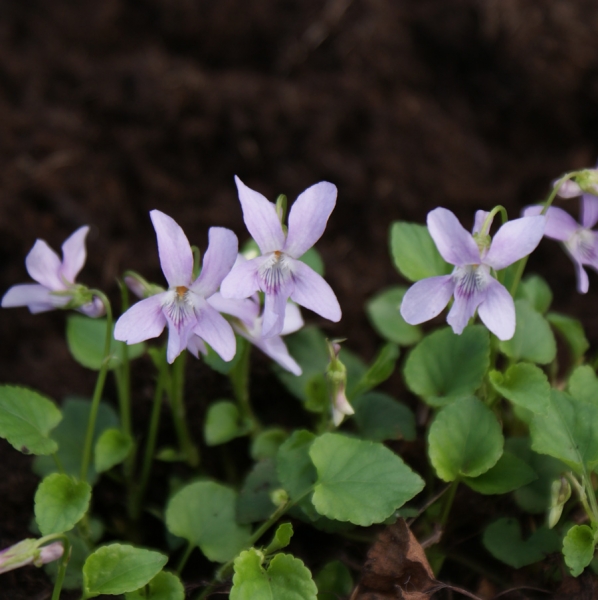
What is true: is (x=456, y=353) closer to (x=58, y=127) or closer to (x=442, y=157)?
(x=442, y=157)

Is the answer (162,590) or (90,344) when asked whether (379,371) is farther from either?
(90,344)

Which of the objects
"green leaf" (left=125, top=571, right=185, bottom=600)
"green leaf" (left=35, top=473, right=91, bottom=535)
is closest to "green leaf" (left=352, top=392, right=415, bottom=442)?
"green leaf" (left=125, top=571, right=185, bottom=600)

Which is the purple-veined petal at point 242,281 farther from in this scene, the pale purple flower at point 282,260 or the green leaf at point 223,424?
the green leaf at point 223,424

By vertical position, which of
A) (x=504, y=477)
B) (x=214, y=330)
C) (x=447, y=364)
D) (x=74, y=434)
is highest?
(x=214, y=330)

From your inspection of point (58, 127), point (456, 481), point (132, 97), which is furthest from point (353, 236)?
point (456, 481)

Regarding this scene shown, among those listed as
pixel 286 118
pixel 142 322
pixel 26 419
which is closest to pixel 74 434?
pixel 26 419

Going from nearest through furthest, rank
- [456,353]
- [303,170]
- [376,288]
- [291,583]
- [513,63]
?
[291,583] < [456,353] < [376,288] < [303,170] < [513,63]

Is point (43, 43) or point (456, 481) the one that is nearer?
point (456, 481)
